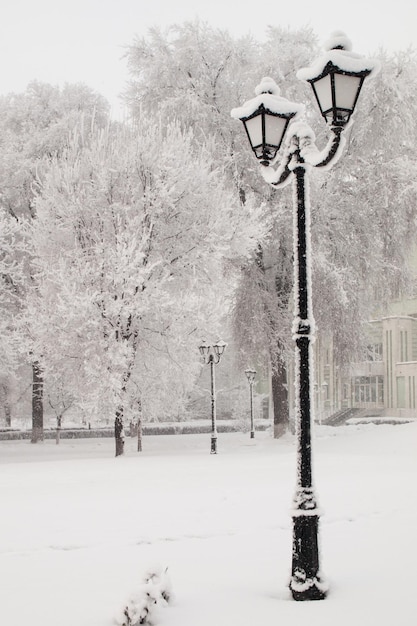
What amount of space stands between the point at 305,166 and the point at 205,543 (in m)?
4.65

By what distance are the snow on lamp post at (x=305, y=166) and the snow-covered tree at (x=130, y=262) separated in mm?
12781

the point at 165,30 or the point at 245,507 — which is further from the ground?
the point at 165,30

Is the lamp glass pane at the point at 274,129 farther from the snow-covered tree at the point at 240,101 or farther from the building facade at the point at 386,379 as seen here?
the building facade at the point at 386,379

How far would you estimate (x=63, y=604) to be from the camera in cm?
577

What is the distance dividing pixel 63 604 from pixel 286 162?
4531 mm

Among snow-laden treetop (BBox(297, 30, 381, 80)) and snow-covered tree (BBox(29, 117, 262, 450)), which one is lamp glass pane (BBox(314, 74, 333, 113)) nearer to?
snow-laden treetop (BBox(297, 30, 381, 80))

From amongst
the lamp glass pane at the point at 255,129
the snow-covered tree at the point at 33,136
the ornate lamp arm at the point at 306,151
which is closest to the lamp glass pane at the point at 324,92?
the ornate lamp arm at the point at 306,151

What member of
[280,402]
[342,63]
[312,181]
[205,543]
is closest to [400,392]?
[280,402]

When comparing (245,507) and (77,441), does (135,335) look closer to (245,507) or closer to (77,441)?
(245,507)

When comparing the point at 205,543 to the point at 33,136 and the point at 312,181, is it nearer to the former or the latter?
the point at 312,181

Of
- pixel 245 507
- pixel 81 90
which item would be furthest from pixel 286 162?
pixel 81 90

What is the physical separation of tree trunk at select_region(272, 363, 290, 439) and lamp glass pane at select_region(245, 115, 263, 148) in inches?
729

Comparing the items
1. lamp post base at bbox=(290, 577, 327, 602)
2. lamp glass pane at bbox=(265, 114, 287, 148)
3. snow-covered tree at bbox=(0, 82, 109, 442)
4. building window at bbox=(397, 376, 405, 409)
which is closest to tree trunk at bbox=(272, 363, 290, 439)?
snow-covered tree at bbox=(0, 82, 109, 442)

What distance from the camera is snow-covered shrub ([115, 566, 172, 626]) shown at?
16.6 feet
